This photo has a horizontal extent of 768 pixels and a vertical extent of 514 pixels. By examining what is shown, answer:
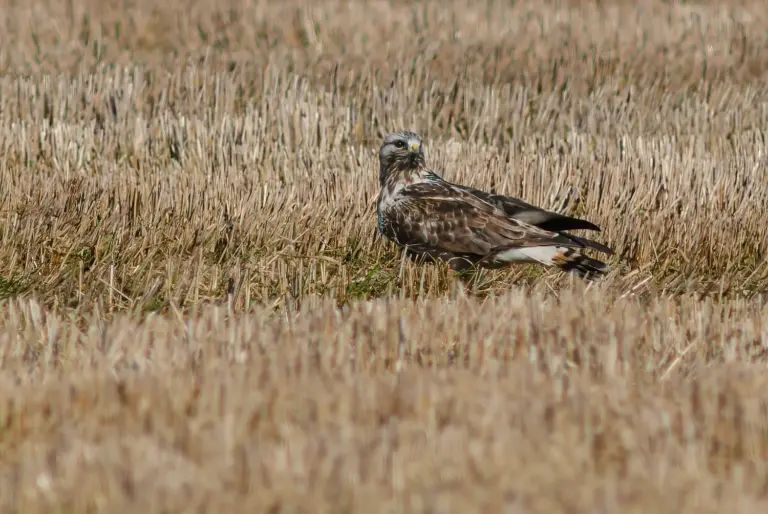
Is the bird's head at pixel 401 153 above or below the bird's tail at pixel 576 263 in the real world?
above

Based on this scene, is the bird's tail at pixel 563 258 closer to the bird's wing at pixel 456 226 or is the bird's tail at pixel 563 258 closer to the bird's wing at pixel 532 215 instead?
the bird's wing at pixel 456 226

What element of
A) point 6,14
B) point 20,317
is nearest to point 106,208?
point 20,317

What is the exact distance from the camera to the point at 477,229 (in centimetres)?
720

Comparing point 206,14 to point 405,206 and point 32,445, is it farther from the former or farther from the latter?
point 32,445

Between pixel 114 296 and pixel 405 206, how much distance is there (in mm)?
1903

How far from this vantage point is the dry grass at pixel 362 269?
3.22 m

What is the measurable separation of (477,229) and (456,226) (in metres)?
0.13

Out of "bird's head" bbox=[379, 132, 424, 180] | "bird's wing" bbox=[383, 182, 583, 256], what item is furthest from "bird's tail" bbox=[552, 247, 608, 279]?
"bird's head" bbox=[379, 132, 424, 180]

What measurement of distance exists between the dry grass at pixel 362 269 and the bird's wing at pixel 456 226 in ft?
0.80

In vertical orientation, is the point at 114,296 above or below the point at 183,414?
below

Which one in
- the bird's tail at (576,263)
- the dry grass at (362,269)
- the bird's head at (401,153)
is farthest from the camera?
the bird's head at (401,153)

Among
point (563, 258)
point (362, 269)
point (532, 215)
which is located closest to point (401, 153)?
point (362, 269)

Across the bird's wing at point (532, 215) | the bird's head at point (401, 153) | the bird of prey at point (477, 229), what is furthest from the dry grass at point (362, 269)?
the bird's head at point (401, 153)

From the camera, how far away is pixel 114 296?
6.64 metres
